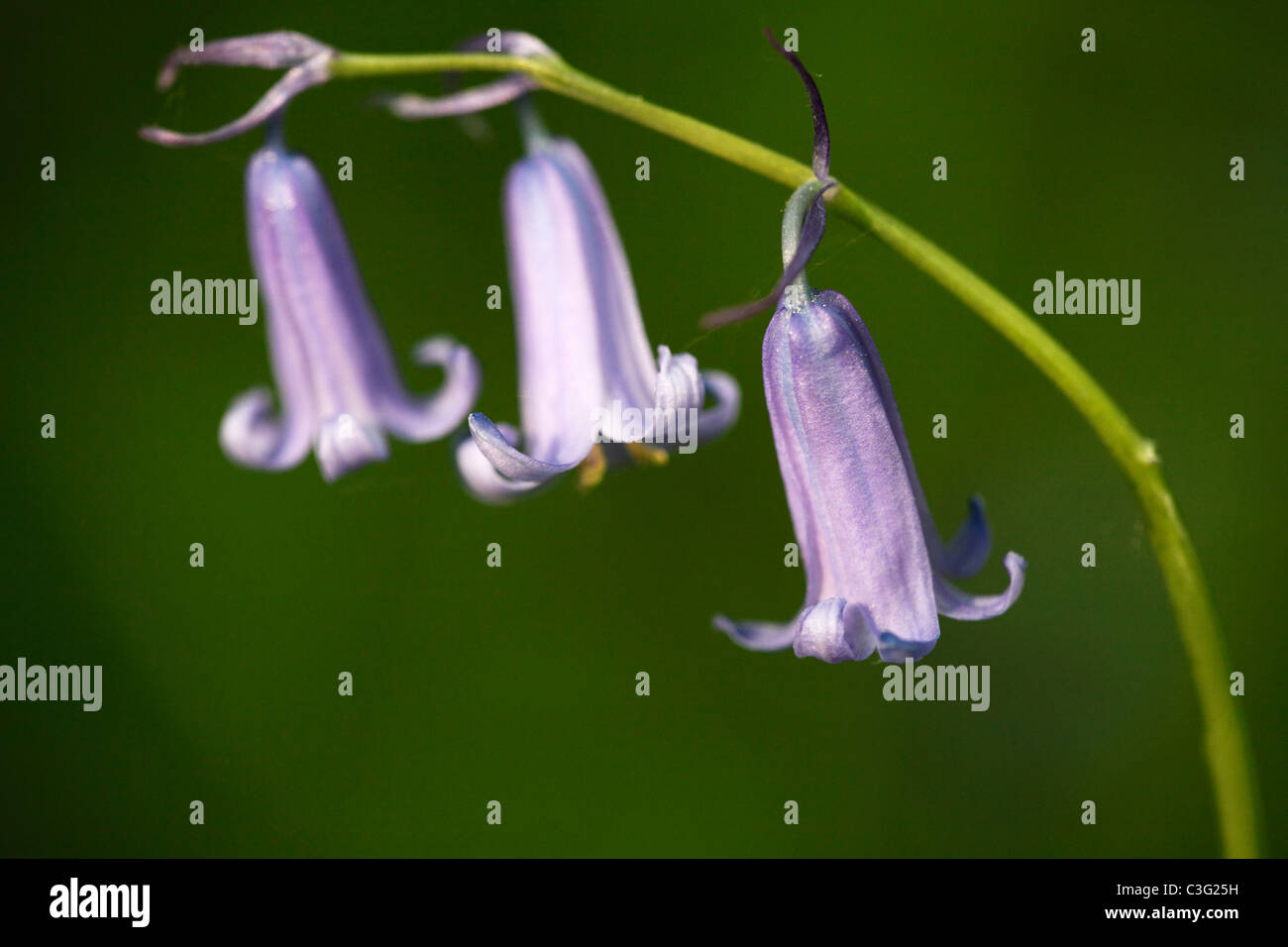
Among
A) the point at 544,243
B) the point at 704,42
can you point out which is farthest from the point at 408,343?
the point at 544,243

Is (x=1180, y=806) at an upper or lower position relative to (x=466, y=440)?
lower

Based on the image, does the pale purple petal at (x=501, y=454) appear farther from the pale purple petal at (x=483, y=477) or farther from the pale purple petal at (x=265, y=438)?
the pale purple petal at (x=265, y=438)

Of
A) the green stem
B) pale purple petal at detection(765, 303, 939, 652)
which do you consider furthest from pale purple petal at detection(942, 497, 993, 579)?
the green stem

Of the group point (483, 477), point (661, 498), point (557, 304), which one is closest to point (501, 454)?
point (483, 477)

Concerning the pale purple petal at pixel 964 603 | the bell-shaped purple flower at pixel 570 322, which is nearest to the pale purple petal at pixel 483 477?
the bell-shaped purple flower at pixel 570 322
